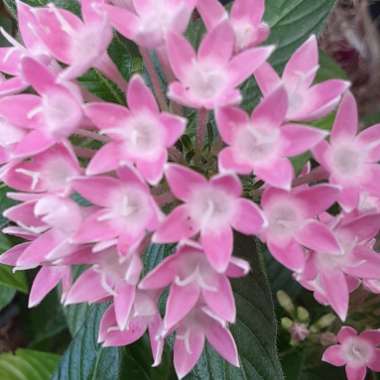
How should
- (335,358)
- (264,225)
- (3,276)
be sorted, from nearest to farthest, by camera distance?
(264,225) < (335,358) < (3,276)

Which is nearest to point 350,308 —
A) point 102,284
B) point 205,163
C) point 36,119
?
point 205,163

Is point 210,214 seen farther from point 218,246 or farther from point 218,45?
point 218,45

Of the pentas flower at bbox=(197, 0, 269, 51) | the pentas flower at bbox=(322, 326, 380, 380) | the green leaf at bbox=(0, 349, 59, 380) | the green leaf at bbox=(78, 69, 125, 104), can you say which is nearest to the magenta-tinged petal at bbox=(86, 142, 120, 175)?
the pentas flower at bbox=(197, 0, 269, 51)

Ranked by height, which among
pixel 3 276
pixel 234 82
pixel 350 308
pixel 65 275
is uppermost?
pixel 234 82

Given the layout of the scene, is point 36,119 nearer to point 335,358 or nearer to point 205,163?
point 205,163

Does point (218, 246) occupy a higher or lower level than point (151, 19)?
lower

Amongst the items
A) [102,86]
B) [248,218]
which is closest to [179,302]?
[248,218]

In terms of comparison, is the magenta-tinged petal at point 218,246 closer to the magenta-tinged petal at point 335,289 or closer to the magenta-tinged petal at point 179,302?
the magenta-tinged petal at point 179,302
